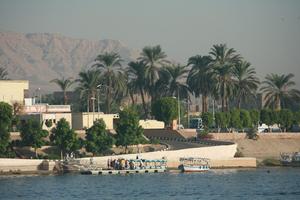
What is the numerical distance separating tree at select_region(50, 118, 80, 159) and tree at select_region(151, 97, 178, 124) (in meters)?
31.6

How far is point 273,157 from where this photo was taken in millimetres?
130500

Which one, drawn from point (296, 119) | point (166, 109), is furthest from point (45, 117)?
point (296, 119)

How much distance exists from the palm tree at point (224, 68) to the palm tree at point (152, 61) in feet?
27.4

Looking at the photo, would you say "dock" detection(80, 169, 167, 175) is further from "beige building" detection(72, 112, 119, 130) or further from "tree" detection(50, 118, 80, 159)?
"beige building" detection(72, 112, 119, 130)

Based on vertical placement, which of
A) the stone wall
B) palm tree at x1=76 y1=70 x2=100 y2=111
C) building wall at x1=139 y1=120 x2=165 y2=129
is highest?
palm tree at x1=76 y1=70 x2=100 y2=111

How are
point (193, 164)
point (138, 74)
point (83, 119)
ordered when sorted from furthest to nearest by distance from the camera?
point (138, 74) → point (83, 119) → point (193, 164)

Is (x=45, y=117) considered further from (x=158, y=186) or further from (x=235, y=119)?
(x=158, y=186)

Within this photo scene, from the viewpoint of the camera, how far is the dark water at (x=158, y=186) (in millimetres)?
83544

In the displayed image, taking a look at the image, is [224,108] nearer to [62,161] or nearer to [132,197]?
[62,161]

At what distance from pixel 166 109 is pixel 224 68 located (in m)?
10.9

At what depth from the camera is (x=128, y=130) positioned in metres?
121

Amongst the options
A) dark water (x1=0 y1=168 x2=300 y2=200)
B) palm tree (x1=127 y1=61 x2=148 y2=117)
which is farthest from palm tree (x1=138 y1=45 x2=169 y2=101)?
dark water (x1=0 y1=168 x2=300 y2=200)

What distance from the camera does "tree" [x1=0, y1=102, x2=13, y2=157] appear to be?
109188 mm

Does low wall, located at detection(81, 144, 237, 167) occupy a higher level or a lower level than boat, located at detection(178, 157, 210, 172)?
higher
